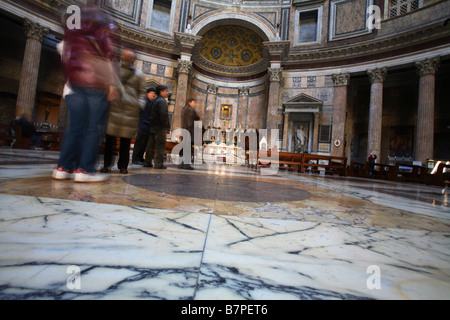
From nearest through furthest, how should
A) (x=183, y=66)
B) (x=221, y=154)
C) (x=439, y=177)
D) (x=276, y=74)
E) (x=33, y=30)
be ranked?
(x=439, y=177) < (x=33, y=30) < (x=221, y=154) < (x=276, y=74) < (x=183, y=66)

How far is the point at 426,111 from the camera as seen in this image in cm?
1017

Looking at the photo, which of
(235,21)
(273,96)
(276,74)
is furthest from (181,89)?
(235,21)

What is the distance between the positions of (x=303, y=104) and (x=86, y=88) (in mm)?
12776

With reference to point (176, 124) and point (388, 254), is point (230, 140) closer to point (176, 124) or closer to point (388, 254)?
point (176, 124)

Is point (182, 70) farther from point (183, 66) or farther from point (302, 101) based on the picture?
point (302, 101)

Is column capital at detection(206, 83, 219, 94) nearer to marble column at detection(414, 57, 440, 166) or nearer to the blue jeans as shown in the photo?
marble column at detection(414, 57, 440, 166)

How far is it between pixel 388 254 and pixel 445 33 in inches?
575

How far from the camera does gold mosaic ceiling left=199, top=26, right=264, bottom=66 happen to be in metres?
15.5

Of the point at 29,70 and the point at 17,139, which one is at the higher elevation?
the point at 29,70

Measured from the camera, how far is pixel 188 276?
1.68ft

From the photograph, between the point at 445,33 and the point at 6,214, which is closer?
the point at 6,214

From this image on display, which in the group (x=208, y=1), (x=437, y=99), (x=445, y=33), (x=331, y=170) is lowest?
(x=331, y=170)

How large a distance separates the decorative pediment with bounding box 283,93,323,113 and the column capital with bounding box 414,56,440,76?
4.62 metres
